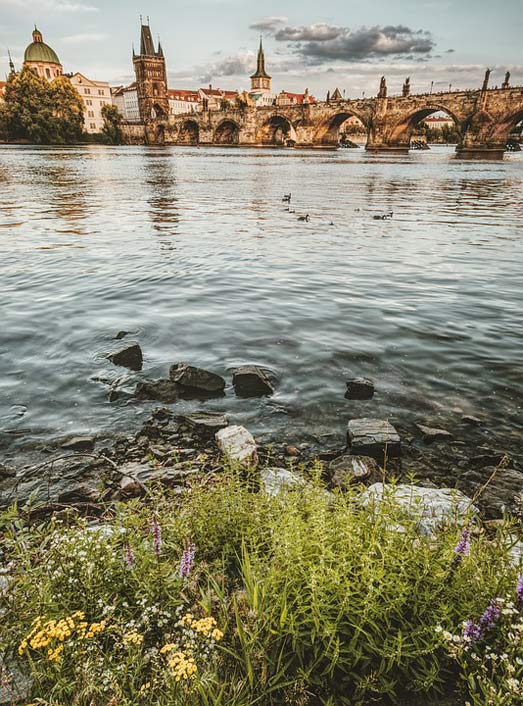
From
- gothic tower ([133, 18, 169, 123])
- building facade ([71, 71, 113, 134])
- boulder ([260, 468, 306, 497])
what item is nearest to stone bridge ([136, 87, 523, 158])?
gothic tower ([133, 18, 169, 123])

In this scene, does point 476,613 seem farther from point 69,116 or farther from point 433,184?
point 69,116

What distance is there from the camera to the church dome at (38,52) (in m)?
160

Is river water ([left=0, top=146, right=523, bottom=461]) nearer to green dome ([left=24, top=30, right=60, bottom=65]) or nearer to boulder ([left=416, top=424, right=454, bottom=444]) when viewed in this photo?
boulder ([left=416, top=424, right=454, bottom=444])

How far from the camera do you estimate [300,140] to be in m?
115

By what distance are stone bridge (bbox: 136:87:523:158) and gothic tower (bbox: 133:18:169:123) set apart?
1239 centimetres

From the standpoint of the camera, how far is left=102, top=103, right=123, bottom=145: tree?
118250 millimetres

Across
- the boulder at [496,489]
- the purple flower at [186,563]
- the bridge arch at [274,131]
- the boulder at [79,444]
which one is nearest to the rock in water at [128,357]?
the boulder at [79,444]

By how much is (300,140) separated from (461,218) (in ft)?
359

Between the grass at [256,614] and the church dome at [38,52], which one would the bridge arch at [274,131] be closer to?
the church dome at [38,52]

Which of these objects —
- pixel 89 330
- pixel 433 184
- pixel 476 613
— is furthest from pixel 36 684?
pixel 433 184

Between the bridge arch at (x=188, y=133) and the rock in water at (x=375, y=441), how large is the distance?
5841 inches

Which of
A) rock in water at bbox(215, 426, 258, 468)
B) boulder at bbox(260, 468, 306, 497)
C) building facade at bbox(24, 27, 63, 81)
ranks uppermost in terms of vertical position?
building facade at bbox(24, 27, 63, 81)

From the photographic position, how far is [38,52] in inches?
6309

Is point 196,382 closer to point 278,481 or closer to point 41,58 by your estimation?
point 278,481
